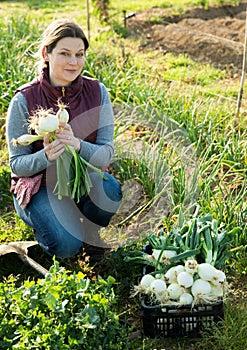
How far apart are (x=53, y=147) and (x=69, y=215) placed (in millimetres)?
445

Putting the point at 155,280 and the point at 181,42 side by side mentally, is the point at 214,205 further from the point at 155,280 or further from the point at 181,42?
the point at 181,42

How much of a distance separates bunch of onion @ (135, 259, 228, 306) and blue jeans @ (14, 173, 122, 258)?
2.03 ft

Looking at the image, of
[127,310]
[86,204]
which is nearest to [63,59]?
[86,204]

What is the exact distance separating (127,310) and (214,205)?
840 mm

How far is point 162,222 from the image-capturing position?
13.4 feet

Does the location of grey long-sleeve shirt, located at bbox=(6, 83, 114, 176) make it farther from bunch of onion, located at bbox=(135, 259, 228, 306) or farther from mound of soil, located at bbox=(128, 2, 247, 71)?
mound of soil, located at bbox=(128, 2, 247, 71)

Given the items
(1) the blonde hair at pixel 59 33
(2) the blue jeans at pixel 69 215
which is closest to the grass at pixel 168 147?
(2) the blue jeans at pixel 69 215

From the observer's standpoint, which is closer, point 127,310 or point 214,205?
point 127,310

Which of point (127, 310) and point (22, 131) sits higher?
point (22, 131)

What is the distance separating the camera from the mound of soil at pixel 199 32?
7027 millimetres

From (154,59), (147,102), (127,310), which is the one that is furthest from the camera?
(154,59)

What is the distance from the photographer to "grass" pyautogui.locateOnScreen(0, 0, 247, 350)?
369cm

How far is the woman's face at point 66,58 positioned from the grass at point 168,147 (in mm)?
916

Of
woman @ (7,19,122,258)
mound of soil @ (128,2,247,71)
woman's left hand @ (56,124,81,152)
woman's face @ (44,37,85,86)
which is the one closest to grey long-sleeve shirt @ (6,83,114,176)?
woman @ (7,19,122,258)
